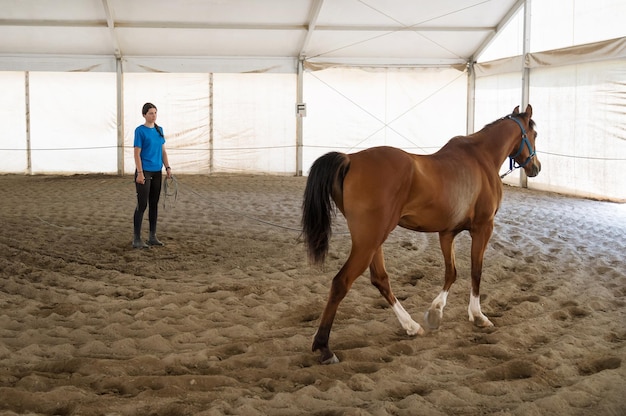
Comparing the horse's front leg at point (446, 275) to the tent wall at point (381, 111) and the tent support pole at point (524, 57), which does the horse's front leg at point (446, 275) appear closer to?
the tent support pole at point (524, 57)

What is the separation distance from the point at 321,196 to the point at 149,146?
3658 millimetres

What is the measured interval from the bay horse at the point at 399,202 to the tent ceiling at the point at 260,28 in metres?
9.34

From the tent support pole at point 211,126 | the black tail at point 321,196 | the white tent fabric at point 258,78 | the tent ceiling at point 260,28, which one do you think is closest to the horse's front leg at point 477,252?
the black tail at point 321,196

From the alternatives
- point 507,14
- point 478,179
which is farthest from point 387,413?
point 507,14

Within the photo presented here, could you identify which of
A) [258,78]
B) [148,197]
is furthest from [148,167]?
[258,78]

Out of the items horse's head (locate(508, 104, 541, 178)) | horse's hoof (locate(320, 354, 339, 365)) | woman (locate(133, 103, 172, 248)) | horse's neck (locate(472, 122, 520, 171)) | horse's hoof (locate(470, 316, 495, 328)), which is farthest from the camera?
woman (locate(133, 103, 172, 248))

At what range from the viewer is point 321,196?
368 cm

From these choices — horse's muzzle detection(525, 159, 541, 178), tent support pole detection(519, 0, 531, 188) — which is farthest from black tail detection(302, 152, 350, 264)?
tent support pole detection(519, 0, 531, 188)

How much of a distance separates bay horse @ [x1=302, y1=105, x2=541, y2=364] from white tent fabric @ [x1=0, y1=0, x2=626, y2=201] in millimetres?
8838

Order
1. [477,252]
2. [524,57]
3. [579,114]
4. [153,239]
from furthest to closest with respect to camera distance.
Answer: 1. [524,57]
2. [579,114]
3. [153,239]
4. [477,252]

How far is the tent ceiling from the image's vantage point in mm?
13227

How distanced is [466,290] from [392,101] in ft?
37.2

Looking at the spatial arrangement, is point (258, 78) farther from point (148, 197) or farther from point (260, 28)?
point (148, 197)

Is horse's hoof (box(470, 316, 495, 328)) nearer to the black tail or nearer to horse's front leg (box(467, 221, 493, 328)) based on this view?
horse's front leg (box(467, 221, 493, 328))
